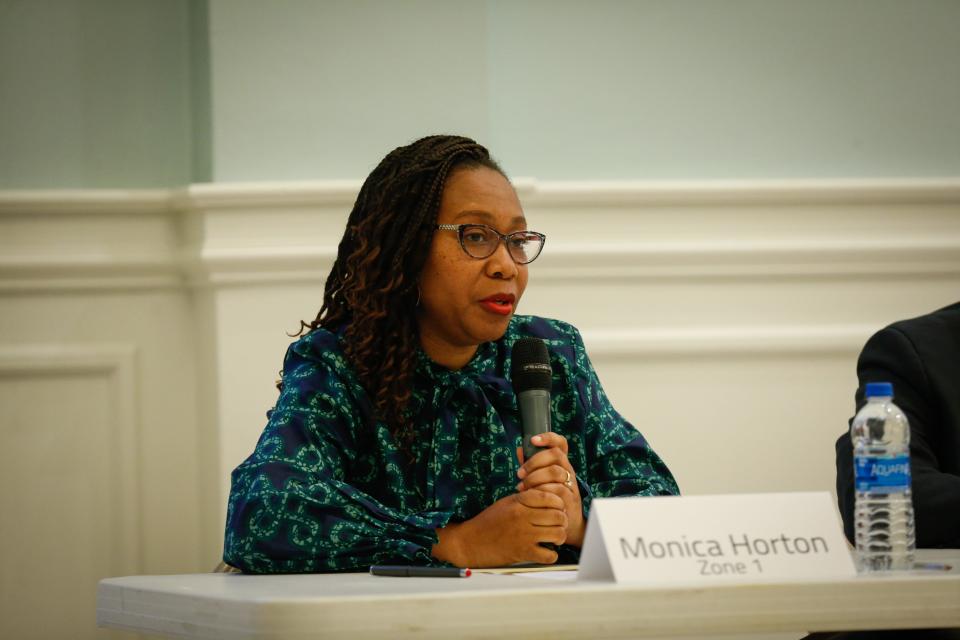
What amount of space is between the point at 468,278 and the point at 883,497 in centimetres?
84

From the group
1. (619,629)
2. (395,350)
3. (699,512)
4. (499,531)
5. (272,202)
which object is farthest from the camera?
(272,202)

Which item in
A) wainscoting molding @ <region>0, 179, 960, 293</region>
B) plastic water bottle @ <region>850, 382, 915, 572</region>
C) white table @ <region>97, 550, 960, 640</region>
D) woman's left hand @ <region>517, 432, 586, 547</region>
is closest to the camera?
white table @ <region>97, 550, 960, 640</region>

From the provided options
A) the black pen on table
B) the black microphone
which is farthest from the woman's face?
the black pen on table

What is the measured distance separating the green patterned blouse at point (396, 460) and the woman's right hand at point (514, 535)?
0.05m

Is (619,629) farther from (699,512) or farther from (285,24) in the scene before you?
(285,24)

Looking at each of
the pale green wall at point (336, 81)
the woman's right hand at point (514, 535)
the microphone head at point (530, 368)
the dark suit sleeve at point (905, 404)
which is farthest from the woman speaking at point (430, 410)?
the pale green wall at point (336, 81)

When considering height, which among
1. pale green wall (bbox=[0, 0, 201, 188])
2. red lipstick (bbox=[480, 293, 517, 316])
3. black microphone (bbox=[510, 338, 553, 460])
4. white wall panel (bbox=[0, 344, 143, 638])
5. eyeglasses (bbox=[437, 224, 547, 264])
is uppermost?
pale green wall (bbox=[0, 0, 201, 188])

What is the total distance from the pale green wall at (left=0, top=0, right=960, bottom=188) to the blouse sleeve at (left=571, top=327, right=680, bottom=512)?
934 mm

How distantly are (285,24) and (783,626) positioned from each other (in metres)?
2.07

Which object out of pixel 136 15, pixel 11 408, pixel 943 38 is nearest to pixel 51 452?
pixel 11 408

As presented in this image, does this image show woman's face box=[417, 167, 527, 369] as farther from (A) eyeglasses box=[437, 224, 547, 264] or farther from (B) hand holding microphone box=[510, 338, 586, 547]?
(B) hand holding microphone box=[510, 338, 586, 547]

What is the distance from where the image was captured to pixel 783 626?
127 centimetres

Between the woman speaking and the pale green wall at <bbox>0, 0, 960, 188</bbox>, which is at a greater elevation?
the pale green wall at <bbox>0, 0, 960, 188</bbox>

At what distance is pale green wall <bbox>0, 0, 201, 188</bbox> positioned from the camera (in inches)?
115
